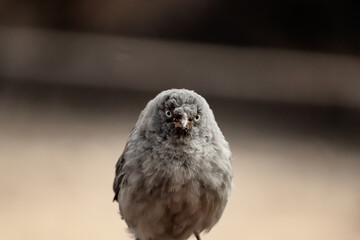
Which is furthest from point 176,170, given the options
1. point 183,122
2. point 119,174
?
point 119,174

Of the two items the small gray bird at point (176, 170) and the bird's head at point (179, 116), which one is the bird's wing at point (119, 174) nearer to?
the small gray bird at point (176, 170)

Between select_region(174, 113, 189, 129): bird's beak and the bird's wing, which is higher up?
select_region(174, 113, 189, 129): bird's beak

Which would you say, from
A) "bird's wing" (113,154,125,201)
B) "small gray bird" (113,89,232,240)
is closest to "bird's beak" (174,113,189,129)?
"small gray bird" (113,89,232,240)

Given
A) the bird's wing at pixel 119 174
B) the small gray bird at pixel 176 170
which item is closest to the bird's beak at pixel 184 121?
the small gray bird at pixel 176 170

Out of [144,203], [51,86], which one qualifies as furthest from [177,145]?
[51,86]

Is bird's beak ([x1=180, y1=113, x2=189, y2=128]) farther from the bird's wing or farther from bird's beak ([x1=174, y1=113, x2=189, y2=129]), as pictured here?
the bird's wing

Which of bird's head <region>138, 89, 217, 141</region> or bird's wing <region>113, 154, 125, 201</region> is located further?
bird's wing <region>113, 154, 125, 201</region>

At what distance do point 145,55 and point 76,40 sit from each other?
0.43 meters

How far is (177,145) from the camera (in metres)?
2.06

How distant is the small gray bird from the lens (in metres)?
2.03

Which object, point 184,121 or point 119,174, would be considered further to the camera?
point 119,174

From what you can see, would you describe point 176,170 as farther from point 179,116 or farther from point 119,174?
point 119,174

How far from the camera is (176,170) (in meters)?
2.03

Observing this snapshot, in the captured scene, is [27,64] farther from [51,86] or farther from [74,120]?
[74,120]
